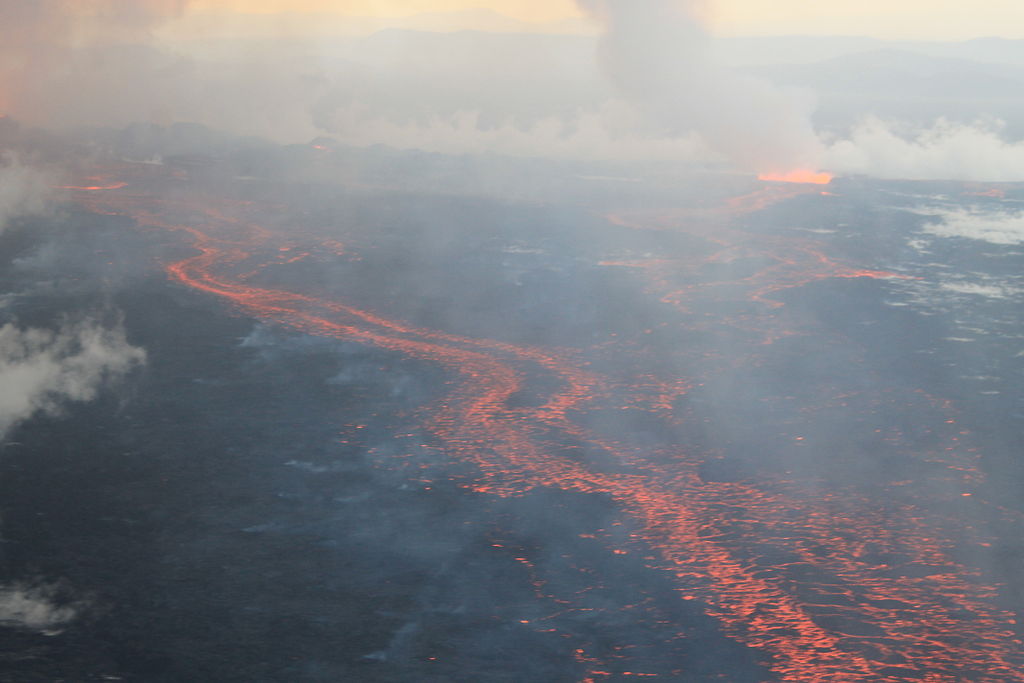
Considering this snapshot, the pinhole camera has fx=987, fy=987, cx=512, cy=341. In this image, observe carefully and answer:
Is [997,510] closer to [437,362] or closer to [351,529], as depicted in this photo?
[351,529]

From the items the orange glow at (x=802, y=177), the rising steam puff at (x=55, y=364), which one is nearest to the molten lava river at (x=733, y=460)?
the rising steam puff at (x=55, y=364)

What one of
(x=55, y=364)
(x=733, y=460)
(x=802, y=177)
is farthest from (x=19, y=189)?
(x=802, y=177)

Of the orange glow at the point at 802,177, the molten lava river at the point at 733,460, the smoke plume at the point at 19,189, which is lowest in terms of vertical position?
the molten lava river at the point at 733,460

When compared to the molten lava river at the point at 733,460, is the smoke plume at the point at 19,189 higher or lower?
higher

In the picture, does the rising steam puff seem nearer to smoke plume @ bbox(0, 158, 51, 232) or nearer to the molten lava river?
the molten lava river

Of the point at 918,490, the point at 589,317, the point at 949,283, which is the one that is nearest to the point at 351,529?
the point at 918,490

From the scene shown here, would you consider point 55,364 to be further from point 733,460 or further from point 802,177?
point 802,177

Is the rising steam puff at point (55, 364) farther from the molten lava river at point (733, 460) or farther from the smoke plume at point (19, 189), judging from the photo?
the smoke plume at point (19, 189)

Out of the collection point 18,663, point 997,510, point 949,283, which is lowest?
point 18,663
